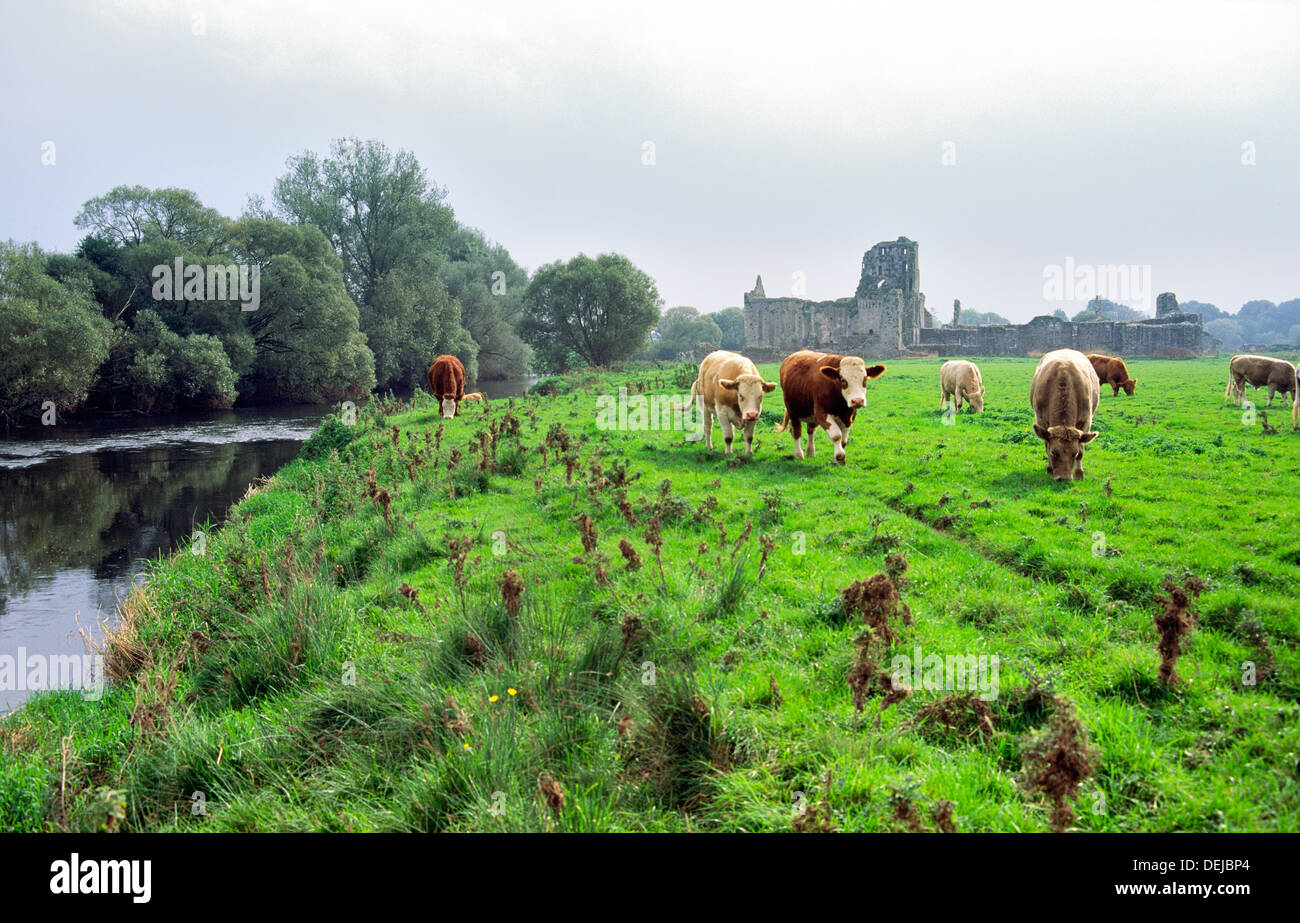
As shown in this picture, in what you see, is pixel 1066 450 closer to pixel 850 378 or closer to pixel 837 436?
pixel 850 378

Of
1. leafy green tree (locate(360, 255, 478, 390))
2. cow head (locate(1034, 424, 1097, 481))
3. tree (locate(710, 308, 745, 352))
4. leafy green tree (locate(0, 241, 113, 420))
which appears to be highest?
tree (locate(710, 308, 745, 352))

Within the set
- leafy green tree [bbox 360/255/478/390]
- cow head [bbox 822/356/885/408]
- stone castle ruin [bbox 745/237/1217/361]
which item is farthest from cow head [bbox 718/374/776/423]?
stone castle ruin [bbox 745/237/1217/361]

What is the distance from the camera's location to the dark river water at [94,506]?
927cm

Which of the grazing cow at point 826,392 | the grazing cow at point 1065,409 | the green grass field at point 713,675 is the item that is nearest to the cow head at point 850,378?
the grazing cow at point 826,392

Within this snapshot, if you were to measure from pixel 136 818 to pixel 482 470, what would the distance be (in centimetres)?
846

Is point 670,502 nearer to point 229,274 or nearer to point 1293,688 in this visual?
point 1293,688

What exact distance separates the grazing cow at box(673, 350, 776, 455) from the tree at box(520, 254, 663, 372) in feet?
135

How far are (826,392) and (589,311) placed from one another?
1780 inches

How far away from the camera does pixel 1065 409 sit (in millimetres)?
10961

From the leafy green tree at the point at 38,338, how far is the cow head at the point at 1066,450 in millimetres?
31993

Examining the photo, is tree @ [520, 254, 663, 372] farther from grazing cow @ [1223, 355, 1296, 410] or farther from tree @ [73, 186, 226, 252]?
grazing cow @ [1223, 355, 1296, 410]

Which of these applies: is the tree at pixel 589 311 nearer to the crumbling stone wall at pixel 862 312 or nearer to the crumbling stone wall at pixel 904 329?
the crumbling stone wall at pixel 904 329

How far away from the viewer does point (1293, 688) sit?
4.25m

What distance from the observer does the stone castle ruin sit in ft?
213
